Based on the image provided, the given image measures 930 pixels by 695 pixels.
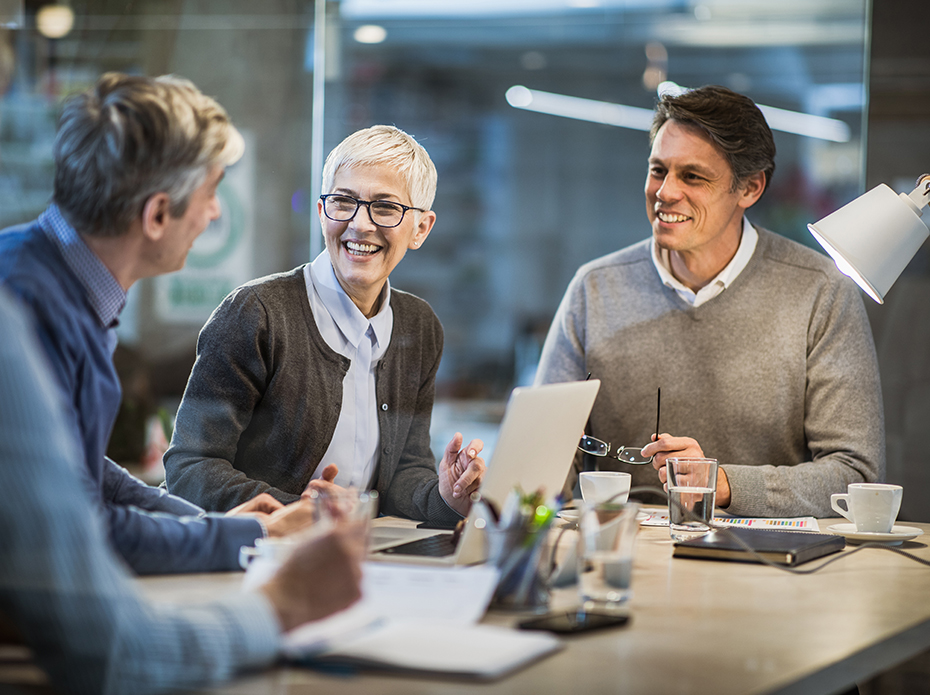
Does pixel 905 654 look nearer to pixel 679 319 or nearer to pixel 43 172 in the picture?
pixel 679 319

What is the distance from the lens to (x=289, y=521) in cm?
139

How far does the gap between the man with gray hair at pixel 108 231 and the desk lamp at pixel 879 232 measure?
3.76 feet

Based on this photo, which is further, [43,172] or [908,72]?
[908,72]

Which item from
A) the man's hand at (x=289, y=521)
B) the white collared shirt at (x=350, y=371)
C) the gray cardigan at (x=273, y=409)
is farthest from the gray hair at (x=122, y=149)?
the white collared shirt at (x=350, y=371)

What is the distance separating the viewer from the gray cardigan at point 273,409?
188cm

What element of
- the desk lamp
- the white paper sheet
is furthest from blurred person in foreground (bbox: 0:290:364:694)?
the desk lamp

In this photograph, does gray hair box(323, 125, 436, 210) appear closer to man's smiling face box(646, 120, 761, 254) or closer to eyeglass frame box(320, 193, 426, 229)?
eyeglass frame box(320, 193, 426, 229)

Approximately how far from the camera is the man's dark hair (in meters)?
2.34

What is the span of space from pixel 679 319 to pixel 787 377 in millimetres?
276

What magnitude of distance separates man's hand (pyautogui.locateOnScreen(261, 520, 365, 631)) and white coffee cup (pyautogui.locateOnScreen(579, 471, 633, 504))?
34.6 inches

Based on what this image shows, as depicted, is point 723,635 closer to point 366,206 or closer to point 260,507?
point 260,507

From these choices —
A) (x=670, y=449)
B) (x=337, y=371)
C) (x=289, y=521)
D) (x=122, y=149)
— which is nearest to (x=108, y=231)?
(x=122, y=149)

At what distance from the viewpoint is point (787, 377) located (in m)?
2.29

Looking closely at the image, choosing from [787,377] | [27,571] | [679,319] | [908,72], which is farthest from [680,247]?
[27,571]
